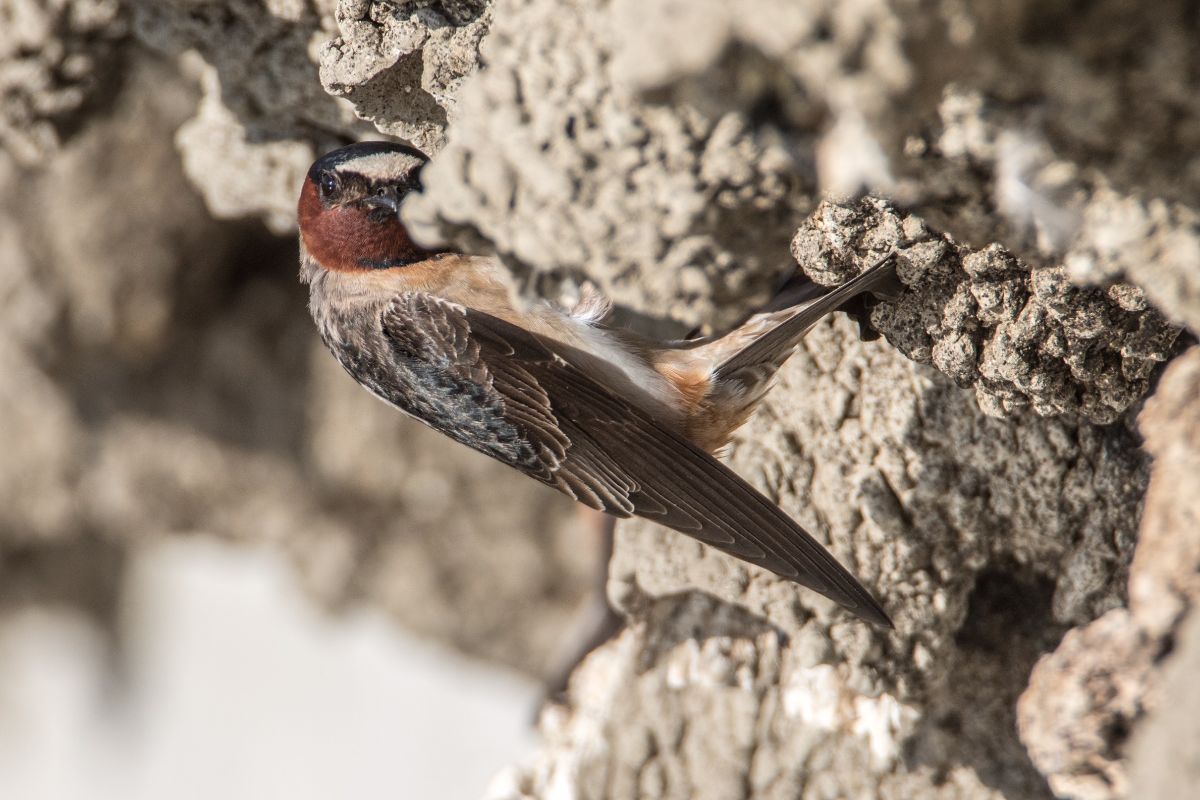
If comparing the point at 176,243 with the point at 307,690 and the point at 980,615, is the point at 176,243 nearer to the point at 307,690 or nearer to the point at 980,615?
the point at 307,690

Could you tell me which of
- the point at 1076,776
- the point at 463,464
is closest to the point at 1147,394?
the point at 1076,776

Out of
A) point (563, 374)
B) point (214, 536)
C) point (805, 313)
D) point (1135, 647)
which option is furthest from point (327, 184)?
point (214, 536)

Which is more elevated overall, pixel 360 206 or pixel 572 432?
pixel 360 206

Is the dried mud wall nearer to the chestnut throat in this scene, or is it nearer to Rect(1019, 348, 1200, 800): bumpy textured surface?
Rect(1019, 348, 1200, 800): bumpy textured surface

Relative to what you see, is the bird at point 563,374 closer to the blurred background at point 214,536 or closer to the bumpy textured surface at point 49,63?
the bumpy textured surface at point 49,63

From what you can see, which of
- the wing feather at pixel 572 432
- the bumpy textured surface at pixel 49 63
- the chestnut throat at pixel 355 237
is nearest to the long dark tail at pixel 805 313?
the wing feather at pixel 572 432

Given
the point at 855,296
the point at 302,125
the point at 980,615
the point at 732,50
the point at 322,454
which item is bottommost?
the point at 732,50

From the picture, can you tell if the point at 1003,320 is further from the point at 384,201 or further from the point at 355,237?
the point at 355,237
